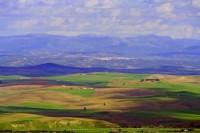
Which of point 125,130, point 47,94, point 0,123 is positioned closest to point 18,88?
point 47,94

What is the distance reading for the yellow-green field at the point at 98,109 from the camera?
97.4 m

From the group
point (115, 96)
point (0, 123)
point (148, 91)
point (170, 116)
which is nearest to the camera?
point (0, 123)

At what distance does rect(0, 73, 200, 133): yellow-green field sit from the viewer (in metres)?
97.4

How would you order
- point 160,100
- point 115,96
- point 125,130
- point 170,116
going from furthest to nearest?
point 115,96 → point 160,100 → point 170,116 → point 125,130

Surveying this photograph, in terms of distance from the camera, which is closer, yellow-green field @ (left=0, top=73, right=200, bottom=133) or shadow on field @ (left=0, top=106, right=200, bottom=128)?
yellow-green field @ (left=0, top=73, right=200, bottom=133)

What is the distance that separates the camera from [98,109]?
399 ft

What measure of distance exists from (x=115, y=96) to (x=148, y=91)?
13.4 m

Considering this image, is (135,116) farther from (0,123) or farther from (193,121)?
(0,123)

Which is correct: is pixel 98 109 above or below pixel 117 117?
above

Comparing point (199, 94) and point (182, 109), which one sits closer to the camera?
point (182, 109)

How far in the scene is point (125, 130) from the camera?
88.8 meters

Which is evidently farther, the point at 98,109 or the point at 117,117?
the point at 98,109

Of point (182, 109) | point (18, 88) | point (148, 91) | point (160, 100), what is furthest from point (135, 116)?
point (18, 88)

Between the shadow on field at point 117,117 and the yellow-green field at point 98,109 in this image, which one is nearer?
the yellow-green field at point 98,109
